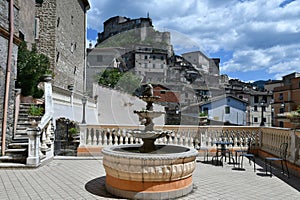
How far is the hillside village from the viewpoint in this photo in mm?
8102

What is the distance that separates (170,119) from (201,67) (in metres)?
4.65

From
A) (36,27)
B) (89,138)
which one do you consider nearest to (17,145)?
(89,138)

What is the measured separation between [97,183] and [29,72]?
7800 mm

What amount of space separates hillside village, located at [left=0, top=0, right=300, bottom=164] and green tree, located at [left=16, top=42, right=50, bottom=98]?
428 millimetres

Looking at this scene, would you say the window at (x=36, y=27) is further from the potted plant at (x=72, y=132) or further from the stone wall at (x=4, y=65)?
the stone wall at (x=4, y=65)

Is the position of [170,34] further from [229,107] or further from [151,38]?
[229,107]

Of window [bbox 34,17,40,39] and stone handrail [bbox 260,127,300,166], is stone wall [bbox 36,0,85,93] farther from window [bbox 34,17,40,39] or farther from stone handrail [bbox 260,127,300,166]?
stone handrail [bbox 260,127,300,166]

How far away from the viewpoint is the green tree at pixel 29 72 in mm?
10969

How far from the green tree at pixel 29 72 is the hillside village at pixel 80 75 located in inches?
16.9

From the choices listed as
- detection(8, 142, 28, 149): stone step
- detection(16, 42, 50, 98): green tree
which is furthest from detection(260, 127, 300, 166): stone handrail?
detection(16, 42, 50, 98): green tree

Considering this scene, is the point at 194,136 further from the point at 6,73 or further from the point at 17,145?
the point at 6,73

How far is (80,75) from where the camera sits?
2539 cm

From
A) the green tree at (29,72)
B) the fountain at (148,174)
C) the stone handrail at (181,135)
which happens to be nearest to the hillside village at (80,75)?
the green tree at (29,72)

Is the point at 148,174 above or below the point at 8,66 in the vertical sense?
below
